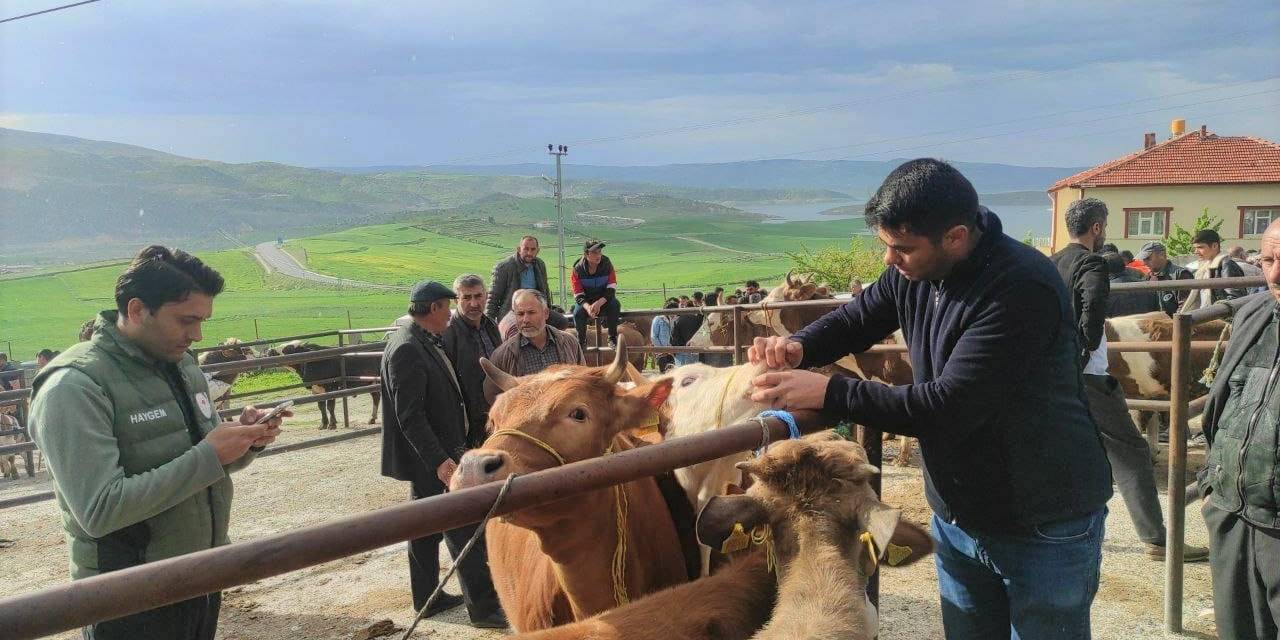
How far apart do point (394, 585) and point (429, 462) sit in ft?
5.44

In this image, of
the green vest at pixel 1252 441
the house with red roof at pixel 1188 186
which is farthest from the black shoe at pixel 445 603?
the house with red roof at pixel 1188 186

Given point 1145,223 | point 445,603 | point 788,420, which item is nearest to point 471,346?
point 445,603

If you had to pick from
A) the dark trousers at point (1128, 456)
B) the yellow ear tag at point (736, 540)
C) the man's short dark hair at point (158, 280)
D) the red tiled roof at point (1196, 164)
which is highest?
the red tiled roof at point (1196, 164)

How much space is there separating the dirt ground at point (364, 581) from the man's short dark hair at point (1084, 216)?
90.2 inches

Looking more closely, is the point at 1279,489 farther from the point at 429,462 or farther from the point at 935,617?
the point at 429,462

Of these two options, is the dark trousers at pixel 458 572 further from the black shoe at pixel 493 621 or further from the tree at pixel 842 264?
the tree at pixel 842 264

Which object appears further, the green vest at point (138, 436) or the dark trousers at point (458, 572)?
the dark trousers at point (458, 572)

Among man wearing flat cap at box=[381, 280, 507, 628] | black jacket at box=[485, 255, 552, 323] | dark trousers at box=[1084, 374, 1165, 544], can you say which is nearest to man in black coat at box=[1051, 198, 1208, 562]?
dark trousers at box=[1084, 374, 1165, 544]

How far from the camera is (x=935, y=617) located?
194 inches

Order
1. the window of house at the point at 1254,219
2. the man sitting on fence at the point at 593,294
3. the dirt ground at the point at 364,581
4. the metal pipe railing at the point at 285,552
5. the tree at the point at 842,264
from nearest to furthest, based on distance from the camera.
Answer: the metal pipe railing at the point at 285,552
the dirt ground at the point at 364,581
the man sitting on fence at the point at 593,294
the tree at the point at 842,264
the window of house at the point at 1254,219

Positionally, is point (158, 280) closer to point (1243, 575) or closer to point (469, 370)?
point (469, 370)

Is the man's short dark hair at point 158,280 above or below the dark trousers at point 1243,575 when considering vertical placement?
above

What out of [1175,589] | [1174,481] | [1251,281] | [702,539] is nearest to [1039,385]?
[702,539]

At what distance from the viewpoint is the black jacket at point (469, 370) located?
5629 mm
